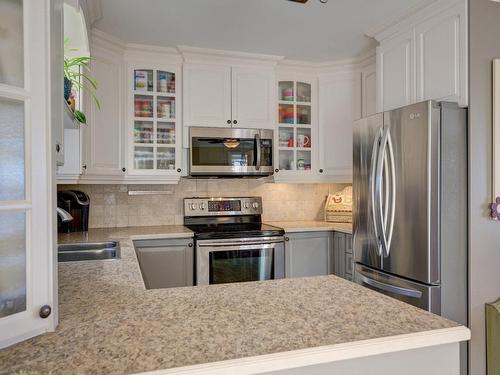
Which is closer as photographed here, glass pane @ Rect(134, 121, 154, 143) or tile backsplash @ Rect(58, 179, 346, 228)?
glass pane @ Rect(134, 121, 154, 143)

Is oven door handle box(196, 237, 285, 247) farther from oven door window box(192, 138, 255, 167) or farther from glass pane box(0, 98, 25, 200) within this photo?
glass pane box(0, 98, 25, 200)

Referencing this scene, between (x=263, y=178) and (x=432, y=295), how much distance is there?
1999 millimetres

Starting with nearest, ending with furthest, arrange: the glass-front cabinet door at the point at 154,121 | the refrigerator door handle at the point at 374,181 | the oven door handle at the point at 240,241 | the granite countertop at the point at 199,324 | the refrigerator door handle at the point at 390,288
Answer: the granite countertop at the point at 199,324, the refrigerator door handle at the point at 390,288, the refrigerator door handle at the point at 374,181, the oven door handle at the point at 240,241, the glass-front cabinet door at the point at 154,121

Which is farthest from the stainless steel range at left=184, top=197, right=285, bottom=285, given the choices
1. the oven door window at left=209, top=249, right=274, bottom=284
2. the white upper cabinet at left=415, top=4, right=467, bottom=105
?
the white upper cabinet at left=415, top=4, right=467, bottom=105

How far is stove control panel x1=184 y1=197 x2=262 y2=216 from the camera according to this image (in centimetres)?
356

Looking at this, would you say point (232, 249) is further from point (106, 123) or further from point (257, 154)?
point (106, 123)

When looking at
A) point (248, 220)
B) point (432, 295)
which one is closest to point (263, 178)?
point (248, 220)

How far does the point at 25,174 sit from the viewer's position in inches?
33.0

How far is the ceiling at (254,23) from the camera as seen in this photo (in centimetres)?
245

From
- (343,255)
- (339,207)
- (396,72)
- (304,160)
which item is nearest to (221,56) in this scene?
(304,160)

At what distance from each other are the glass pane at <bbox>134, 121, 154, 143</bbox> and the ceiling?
673 mm

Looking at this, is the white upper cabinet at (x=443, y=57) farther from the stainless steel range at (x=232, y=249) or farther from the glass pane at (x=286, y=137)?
the stainless steel range at (x=232, y=249)

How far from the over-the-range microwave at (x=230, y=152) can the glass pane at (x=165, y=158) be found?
0.17m

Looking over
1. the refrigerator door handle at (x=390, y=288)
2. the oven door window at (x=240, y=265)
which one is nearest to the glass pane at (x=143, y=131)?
the oven door window at (x=240, y=265)
